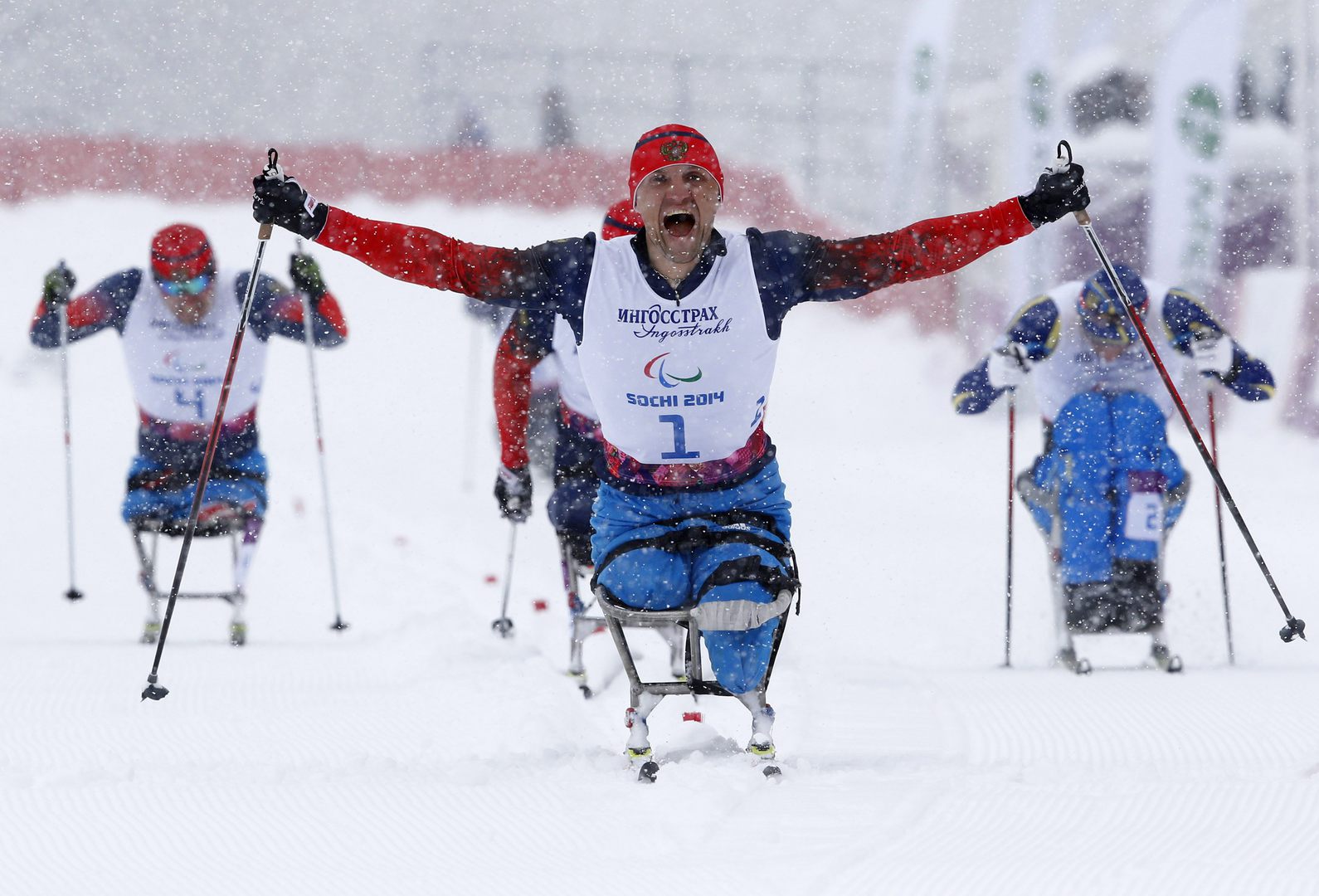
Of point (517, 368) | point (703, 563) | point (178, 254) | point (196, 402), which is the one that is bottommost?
point (703, 563)

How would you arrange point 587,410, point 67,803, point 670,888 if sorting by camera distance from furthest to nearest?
point 587,410, point 67,803, point 670,888

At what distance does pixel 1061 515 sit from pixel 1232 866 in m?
3.84

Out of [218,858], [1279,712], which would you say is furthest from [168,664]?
[1279,712]

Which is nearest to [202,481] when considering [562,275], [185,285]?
[562,275]

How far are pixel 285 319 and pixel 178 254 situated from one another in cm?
66

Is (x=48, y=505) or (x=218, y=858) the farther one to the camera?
(x=48, y=505)

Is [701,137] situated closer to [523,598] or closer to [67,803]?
[67,803]

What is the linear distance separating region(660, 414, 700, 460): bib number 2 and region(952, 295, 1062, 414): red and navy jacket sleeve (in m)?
2.95

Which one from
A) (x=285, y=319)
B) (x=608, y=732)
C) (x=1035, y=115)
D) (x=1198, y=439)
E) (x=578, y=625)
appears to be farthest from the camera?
(x=1035, y=115)

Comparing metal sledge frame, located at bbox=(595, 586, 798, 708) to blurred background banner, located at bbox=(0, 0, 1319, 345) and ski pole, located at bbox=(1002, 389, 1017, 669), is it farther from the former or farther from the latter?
blurred background banner, located at bbox=(0, 0, 1319, 345)

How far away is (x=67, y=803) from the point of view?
11.9 ft

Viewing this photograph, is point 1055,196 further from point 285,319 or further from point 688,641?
point 285,319

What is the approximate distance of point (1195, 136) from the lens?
1446 cm

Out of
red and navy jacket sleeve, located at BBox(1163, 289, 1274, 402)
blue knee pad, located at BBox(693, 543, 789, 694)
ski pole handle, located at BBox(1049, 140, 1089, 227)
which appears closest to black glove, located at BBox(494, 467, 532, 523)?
blue knee pad, located at BBox(693, 543, 789, 694)
